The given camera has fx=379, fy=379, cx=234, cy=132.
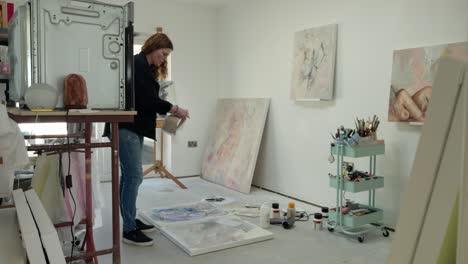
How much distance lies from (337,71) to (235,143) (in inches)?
69.7

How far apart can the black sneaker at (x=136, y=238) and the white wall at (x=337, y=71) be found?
6.02ft

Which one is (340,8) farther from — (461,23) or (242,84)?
(242,84)

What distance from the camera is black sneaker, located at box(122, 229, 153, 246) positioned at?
275cm

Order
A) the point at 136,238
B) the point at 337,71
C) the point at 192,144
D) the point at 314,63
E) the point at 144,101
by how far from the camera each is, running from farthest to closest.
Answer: the point at 192,144, the point at 314,63, the point at 337,71, the point at 136,238, the point at 144,101

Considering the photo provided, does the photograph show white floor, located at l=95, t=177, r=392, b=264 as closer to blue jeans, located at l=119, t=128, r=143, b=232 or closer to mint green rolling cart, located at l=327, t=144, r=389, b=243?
mint green rolling cart, located at l=327, t=144, r=389, b=243

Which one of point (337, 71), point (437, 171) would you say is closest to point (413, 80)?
point (337, 71)

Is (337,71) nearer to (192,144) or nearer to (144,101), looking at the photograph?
(144,101)

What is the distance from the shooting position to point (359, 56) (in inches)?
133

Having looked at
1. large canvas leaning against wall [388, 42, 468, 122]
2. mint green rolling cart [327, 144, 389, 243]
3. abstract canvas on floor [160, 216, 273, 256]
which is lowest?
abstract canvas on floor [160, 216, 273, 256]

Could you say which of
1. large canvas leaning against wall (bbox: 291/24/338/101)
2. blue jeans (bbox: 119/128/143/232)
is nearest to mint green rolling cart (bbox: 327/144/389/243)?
Result: large canvas leaning against wall (bbox: 291/24/338/101)

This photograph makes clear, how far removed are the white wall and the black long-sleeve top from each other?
69.2 inches

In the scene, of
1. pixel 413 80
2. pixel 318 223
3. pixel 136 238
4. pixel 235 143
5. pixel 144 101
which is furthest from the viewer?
pixel 235 143

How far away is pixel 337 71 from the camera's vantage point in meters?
3.61

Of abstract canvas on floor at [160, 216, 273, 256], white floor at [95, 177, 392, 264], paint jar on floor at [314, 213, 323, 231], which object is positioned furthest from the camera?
paint jar on floor at [314, 213, 323, 231]
